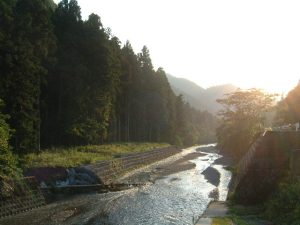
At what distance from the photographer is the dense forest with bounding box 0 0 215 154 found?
33.8m

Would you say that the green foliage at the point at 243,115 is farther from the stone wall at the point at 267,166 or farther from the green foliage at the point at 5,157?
the green foliage at the point at 5,157

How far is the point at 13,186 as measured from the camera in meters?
23.4

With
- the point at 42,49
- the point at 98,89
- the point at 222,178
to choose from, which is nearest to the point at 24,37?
the point at 42,49

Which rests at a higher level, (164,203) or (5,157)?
(5,157)

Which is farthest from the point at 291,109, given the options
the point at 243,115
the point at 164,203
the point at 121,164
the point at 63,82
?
the point at 164,203

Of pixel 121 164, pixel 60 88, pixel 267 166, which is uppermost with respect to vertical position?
pixel 60 88

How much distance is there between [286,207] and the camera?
56.7 ft

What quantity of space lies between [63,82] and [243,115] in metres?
26.3

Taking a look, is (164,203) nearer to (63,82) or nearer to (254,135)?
(254,135)

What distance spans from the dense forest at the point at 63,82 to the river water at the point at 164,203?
24.4ft

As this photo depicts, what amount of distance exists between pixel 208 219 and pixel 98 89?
114ft

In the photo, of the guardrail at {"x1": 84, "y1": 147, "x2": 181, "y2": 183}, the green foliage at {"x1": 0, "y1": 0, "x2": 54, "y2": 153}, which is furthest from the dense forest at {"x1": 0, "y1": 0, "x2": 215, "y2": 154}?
the guardrail at {"x1": 84, "y1": 147, "x2": 181, "y2": 183}

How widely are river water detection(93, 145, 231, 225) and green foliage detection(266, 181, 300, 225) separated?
4.31 m

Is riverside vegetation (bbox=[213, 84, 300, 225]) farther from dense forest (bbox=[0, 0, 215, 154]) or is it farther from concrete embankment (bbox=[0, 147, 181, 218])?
dense forest (bbox=[0, 0, 215, 154])
